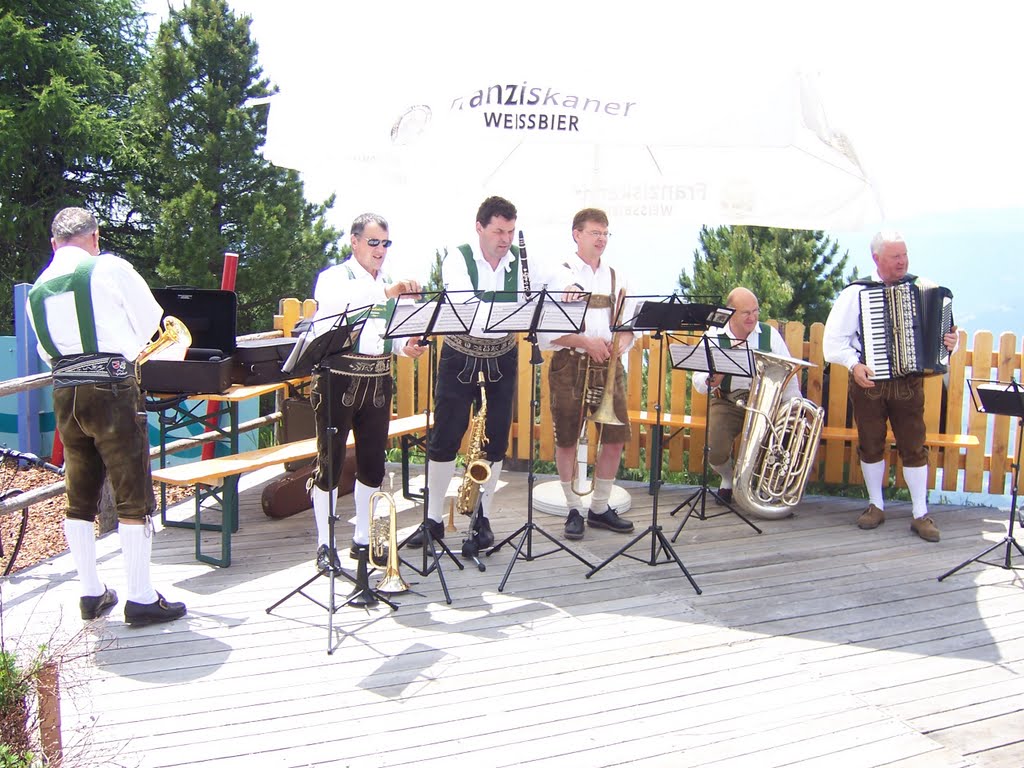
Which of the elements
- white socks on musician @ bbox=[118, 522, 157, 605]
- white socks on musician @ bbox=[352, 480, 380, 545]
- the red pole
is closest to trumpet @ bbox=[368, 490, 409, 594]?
white socks on musician @ bbox=[352, 480, 380, 545]

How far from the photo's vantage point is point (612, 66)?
16.0 feet

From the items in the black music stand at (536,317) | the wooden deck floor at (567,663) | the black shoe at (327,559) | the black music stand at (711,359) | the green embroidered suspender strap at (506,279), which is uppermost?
the green embroidered suspender strap at (506,279)

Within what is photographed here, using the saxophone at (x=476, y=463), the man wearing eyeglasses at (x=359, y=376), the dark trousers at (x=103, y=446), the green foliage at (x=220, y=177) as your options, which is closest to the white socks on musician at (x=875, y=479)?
the saxophone at (x=476, y=463)

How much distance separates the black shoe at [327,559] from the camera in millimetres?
4402

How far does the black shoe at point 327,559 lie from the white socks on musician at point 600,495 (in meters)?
1.89

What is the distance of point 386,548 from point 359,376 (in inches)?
38.0

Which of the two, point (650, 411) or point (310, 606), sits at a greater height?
point (650, 411)

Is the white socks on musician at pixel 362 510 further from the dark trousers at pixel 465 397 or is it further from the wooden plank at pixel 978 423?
the wooden plank at pixel 978 423

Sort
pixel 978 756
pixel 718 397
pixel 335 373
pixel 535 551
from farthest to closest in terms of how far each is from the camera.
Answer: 1. pixel 718 397
2. pixel 535 551
3. pixel 335 373
4. pixel 978 756

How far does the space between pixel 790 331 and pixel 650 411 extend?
4.01ft

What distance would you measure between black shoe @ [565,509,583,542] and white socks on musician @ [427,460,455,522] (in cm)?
86

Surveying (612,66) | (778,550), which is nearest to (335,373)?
(612,66)

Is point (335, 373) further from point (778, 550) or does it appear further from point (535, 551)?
point (778, 550)

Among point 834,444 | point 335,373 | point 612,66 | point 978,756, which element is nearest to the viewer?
point 978,756
